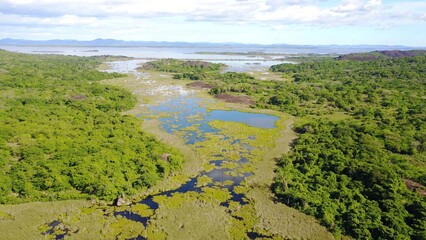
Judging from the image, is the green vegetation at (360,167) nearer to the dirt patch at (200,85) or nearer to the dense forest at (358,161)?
the dense forest at (358,161)

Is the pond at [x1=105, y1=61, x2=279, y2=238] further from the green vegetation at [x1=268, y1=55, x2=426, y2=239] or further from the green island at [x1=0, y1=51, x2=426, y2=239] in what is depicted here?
the green vegetation at [x1=268, y1=55, x2=426, y2=239]

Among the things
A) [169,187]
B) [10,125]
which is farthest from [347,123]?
[10,125]

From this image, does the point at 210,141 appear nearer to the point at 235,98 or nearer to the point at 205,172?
the point at 205,172

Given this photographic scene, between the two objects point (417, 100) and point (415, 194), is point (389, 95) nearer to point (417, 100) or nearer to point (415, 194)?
point (417, 100)

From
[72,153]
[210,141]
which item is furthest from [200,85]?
[72,153]

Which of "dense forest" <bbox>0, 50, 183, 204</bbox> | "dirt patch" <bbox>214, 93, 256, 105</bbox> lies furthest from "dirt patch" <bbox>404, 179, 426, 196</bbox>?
"dirt patch" <bbox>214, 93, 256, 105</bbox>

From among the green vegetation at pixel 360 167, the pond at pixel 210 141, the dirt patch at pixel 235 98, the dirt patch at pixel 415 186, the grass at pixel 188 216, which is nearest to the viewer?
the grass at pixel 188 216

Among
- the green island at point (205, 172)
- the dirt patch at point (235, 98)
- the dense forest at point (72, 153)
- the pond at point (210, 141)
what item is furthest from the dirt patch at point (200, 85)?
the dense forest at point (72, 153)
